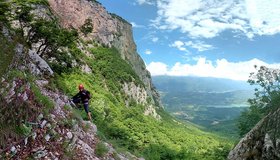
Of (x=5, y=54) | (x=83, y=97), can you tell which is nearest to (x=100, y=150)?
(x=5, y=54)

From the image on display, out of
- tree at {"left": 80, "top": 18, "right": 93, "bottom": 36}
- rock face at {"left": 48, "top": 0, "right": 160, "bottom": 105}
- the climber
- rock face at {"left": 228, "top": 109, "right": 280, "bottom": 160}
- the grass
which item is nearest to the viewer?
rock face at {"left": 228, "top": 109, "right": 280, "bottom": 160}

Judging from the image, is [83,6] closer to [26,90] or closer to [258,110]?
[258,110]

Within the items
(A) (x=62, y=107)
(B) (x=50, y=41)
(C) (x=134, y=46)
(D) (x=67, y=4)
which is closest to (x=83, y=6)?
(D) (x=67, y=4)

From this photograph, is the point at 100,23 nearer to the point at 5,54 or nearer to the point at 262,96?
the point at 262,96

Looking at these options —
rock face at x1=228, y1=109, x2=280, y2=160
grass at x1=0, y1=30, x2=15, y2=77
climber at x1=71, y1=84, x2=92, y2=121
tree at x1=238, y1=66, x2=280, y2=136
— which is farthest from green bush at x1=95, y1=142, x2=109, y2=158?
tree at x1=238, y1=66, x2=280, y2=136

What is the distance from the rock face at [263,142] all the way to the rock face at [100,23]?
78624mm

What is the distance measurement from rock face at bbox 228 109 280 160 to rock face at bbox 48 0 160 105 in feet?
258

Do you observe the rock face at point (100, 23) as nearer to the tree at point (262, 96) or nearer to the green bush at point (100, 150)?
the tree at point (262, 96)

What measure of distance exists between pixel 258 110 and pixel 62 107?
56814 mm

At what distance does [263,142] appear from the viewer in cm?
1295

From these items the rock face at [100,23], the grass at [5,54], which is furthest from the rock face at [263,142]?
the rock face at [100,23]

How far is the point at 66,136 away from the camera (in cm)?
1390

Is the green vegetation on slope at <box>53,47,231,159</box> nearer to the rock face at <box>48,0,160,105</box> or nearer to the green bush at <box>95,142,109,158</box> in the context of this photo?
the rock face at <box>48,0,160,105</box>

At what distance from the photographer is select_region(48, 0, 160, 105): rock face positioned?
93.4 m
